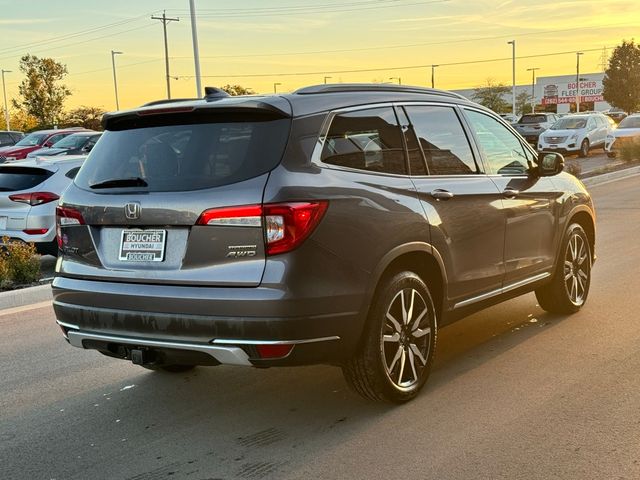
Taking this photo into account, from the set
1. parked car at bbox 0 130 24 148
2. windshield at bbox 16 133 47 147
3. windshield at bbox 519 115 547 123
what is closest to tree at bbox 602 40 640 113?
windshield at bbox 519 115 547 123

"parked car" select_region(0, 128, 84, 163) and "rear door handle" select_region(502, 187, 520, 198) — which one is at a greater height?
"rear door handle" select_region(502, 187, 520, 198)

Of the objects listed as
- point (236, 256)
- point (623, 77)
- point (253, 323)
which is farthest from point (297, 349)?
point (623, 77)

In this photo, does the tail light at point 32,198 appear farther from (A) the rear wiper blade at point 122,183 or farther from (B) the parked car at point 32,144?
(B) the parked car at point 32,144

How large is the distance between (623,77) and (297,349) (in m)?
60.3

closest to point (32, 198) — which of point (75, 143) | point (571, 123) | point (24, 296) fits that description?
point (24, 296)

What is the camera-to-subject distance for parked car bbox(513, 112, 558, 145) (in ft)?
116

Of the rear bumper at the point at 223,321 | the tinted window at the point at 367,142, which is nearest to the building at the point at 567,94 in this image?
the tinted window at the point at 367,142

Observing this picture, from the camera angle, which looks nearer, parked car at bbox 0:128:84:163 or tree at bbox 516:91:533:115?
parked car at bbox 0:128:84:163

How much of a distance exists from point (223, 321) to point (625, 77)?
60.5 meters

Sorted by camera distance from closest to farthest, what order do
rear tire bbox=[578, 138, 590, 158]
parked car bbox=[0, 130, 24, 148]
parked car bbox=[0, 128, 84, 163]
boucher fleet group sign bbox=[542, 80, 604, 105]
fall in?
parked car bbox=[0, 128, 84, 163] < parked car bbox=[0, 130, 24, 148] < rear tire bbox=[578, 138, 590, 158] < boucher fleet group sign bbox=[542, 80, 604, 105]

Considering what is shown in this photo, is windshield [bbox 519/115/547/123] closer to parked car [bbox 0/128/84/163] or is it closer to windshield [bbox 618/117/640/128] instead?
windshield [bbox 618/117/640/128]

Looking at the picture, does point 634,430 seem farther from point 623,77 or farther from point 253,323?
point 623,77

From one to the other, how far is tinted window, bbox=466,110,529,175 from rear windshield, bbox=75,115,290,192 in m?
1.96

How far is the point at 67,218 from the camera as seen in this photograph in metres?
4.32
